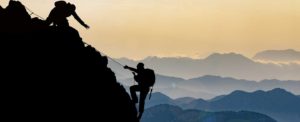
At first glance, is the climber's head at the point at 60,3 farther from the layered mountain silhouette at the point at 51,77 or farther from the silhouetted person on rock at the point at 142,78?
the silhouetted person on rock at the point at 142,78

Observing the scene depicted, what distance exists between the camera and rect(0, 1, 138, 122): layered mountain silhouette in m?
33.3

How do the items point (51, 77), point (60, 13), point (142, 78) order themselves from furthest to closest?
point (142, 78) < point (60, 13) < point (51, 77)

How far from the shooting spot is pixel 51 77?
3612 cm

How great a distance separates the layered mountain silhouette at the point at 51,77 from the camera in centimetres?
3334

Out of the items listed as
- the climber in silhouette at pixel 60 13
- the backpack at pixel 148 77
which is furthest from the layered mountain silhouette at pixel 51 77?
the backpack at pixel 148 77

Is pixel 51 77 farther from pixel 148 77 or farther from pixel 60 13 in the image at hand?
pixel 148 77

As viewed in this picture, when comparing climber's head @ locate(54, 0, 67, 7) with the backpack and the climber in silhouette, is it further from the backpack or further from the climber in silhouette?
the backpack

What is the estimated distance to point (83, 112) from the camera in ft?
124

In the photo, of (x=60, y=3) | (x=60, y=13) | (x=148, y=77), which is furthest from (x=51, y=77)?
(x=148, y=77)

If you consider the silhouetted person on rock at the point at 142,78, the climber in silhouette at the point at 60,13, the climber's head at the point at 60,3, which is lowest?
the silhouetted person on rock at the point at 142,78

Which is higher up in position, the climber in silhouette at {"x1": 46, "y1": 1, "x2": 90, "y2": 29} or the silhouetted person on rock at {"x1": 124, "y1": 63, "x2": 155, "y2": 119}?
the climber in silhouette at {"x1": 46, "y1": 1, "x2": 90, "y2": 29}

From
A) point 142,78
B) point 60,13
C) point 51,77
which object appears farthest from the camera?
point 142,78

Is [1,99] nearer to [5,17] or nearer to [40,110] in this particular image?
[40,110]

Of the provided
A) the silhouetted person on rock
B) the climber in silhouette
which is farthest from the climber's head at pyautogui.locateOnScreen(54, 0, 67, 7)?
the silhouetted person on rock
